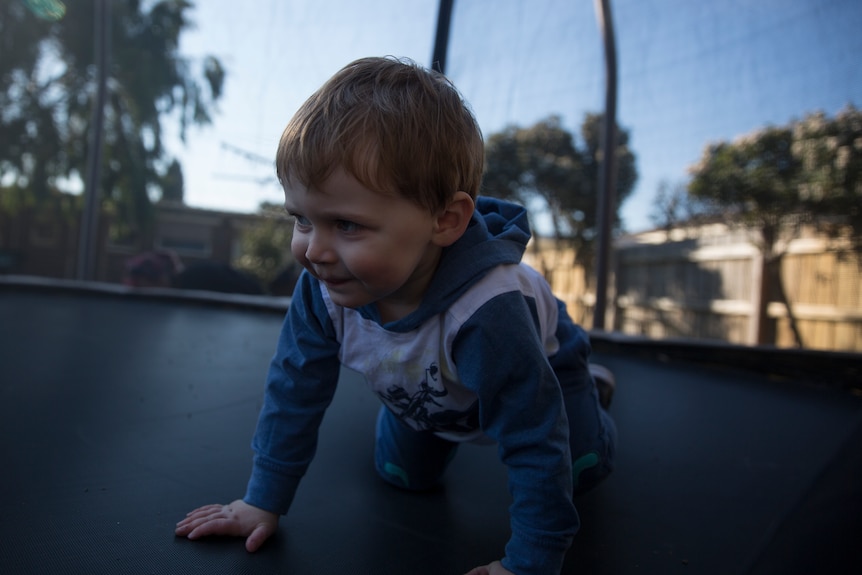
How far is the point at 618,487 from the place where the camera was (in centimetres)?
86

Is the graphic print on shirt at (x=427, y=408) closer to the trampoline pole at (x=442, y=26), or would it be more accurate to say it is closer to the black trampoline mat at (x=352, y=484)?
the black trampoline mat at (x=352, y=484)

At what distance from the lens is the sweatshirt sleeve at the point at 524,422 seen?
1.83 ft

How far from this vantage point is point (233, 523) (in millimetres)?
615

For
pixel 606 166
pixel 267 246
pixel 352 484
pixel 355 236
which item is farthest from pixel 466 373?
pixel 267 246

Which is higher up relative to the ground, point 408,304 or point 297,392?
point 408,304

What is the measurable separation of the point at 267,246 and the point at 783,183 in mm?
2611

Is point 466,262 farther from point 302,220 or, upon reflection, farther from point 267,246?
point 267,246

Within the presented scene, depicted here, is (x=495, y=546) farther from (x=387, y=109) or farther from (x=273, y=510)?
(x=387, y=109)

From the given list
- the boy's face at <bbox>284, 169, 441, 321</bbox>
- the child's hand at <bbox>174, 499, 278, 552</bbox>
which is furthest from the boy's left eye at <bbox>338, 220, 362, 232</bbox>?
the child's hand at <bbox>174, 499, 278, 552</bbox>

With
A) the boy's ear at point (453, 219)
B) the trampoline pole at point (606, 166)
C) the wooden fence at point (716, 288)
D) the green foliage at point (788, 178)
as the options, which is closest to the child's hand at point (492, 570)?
the boy's ear at point (453, 219)

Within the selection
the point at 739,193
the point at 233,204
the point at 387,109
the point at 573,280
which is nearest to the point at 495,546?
the point at 387,109

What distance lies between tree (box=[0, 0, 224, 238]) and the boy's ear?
285 cm

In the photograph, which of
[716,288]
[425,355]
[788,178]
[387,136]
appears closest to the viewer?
[387,136]

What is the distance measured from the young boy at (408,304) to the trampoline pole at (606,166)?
2.03 meters
